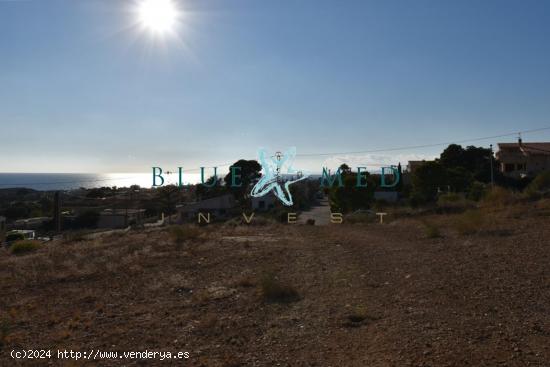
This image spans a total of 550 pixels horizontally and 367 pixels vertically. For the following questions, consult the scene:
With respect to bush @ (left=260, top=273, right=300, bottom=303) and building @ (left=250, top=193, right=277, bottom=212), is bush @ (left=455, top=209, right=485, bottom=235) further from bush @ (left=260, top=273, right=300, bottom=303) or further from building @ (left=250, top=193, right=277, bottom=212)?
building @ (left=250, top=193, right=277, bottom=212)

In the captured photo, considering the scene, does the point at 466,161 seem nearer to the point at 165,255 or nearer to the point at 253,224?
the point at 253,224

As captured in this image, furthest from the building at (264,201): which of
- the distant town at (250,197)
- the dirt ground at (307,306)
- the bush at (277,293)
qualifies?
the bush at (277,293)

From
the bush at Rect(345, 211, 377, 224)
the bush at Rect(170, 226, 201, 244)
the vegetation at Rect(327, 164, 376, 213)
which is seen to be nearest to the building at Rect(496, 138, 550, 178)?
the vegetation at Rect(327, 164, 376, 213)

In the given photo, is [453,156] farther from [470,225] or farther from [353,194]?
[470,225]

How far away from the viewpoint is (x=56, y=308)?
823 centimetres

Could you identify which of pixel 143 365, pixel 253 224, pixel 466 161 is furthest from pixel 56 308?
pixel 466 161

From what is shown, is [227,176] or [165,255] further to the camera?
[227,176]

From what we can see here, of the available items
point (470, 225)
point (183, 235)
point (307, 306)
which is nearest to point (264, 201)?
point (183, 235)

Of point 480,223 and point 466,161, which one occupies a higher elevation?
point 466,161

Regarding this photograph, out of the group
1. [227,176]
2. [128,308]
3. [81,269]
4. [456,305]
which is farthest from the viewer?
[227,176]

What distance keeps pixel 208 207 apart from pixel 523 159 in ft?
128

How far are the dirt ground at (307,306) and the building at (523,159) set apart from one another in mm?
42936

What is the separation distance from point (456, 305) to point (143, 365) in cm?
474

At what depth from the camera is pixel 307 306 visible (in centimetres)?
738
